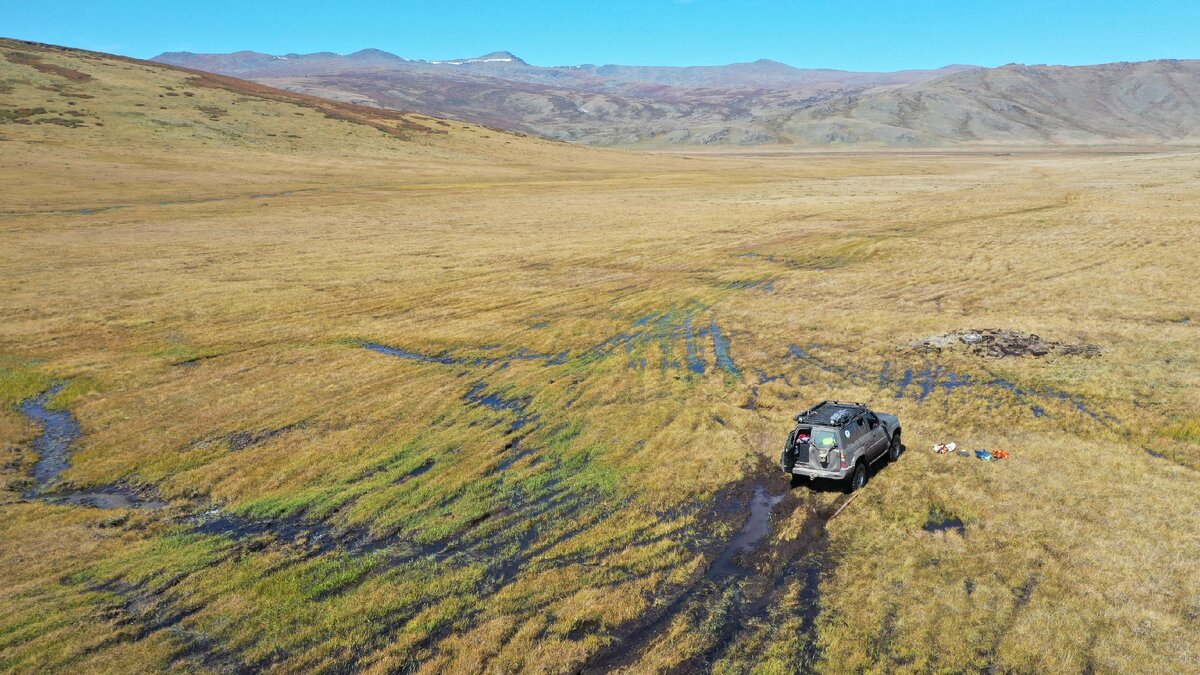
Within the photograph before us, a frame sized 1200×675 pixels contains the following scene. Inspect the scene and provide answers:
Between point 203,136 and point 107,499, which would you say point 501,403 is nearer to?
point 107,499

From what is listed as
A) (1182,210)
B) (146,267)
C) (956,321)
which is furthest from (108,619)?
(1182,210)

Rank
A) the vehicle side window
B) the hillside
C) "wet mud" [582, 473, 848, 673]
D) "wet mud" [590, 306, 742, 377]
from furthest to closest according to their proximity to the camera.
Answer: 1. the hillside
2. "wet mud" [590, 306, 742, 377]
3. the vehicle side window
4. "wet mud" [582, 473, 848, 673]

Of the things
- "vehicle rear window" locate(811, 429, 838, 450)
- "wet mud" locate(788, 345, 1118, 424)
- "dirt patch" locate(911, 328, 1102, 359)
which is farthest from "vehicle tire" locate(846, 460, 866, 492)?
"dirt patch" locate(911, 328, 1102, 359)

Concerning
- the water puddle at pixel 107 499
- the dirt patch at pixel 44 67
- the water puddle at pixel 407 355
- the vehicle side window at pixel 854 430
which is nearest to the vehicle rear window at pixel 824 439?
the vehicle side window at pixel 854 430

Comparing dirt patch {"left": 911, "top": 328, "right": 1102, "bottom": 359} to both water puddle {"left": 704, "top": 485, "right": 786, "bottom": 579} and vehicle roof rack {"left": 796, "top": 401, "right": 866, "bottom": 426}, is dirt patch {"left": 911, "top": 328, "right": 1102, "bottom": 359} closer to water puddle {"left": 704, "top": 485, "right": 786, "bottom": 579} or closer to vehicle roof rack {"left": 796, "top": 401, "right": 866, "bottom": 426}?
vehicle roof rack {"left": 796, "top": 401, "right": 866, "bottom": 426}

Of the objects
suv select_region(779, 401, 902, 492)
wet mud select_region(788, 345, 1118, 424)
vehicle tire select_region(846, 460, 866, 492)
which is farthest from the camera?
wet mud select_region(788, 345, 1118, 424)

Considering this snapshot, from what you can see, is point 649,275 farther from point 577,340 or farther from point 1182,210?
point 1182,210

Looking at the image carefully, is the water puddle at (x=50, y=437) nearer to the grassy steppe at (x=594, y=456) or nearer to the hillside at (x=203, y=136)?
the grassy steppe at (x=594, y=456)

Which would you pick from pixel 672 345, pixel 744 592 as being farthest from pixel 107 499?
pixel 672 345

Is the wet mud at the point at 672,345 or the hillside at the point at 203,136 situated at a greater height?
the hillside at the point at 203,136
